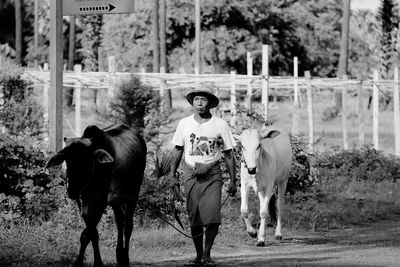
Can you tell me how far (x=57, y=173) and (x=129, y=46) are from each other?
43.9 meters

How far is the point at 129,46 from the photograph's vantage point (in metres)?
58.1

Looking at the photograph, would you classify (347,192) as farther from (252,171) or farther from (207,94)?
(207,94)

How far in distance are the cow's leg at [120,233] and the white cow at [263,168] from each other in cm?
266

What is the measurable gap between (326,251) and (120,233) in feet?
A: 11.8

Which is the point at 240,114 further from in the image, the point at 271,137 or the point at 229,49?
the point at 229,49

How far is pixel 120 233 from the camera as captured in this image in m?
10.9

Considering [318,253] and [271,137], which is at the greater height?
[271,137]

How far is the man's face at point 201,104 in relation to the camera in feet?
37.2

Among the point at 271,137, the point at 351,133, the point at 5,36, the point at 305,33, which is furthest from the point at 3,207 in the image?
the point at 5,36

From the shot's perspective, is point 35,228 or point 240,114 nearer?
point 35,228

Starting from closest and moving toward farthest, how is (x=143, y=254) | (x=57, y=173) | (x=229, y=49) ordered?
(x=143, y=254) → (x=57, y=173) → (x=229, y=49)

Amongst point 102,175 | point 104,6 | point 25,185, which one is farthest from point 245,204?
point 102,175

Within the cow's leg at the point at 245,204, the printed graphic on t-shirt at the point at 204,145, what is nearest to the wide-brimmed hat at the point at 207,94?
the printed graphic on t-shirt at the point at 204,145

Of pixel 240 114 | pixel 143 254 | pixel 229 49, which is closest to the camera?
pixel 143 254
